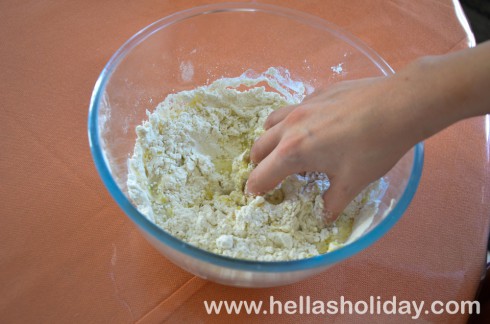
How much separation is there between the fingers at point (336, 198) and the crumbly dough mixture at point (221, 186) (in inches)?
0.7

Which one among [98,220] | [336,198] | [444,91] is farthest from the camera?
[98,220]

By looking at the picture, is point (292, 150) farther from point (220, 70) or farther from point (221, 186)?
point (220, 70)

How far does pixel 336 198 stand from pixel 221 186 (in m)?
0.26

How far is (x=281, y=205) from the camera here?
33.1 inches

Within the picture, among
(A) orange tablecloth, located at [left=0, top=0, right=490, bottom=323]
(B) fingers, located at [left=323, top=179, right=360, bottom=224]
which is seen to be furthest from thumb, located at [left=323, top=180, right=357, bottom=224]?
(A) orange tablecloth, located at [left=0, top=0, right=490, bottom=323]

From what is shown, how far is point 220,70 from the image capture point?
3.59 feet

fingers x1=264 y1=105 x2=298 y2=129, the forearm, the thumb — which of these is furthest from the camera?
fingers x1=264 y1=105 x2=298 y2=129

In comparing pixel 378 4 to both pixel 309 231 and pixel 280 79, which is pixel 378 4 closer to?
pixel 280 79

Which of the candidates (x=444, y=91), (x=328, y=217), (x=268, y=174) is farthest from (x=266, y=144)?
(x=444, y=91)

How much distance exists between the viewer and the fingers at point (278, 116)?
90 centimetres

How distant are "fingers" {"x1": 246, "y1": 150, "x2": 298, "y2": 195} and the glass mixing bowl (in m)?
0.18

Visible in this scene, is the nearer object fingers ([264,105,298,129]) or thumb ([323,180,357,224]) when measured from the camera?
thumb ([323,180,357,224])

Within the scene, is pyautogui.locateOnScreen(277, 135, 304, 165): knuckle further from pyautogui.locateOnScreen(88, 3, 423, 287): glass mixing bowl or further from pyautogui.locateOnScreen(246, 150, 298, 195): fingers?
pyautogui.locateOnScreen(88, 3, 423, 287): glass mixing bowl

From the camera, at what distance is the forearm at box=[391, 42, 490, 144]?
656 millimetres
